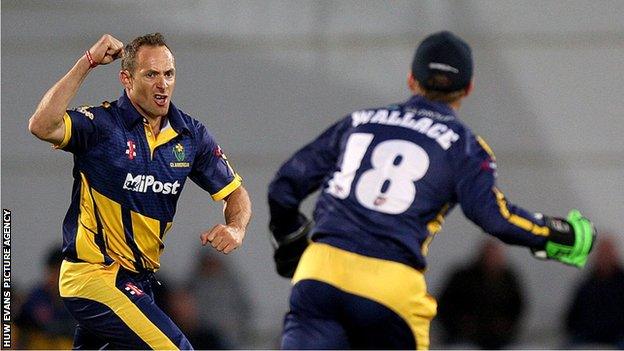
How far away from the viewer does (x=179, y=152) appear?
5945 millimetres

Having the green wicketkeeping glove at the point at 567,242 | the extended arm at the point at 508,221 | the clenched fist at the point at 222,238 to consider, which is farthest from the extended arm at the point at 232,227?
the green wicketkeeping glove at the point at 567,242

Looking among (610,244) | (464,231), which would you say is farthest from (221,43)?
(610,244)

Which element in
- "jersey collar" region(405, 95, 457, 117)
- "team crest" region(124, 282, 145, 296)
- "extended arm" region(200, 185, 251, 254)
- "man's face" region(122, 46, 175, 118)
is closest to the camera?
"jersey collar" region(405, 95, 457, 117)

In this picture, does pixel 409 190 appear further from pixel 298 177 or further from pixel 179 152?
pixel 179 152

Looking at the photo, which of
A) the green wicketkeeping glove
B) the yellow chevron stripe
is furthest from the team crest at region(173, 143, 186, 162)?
the green wicketkeeping glove

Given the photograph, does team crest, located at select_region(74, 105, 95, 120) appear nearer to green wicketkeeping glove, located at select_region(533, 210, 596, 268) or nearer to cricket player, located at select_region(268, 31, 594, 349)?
cricket player, located at select_region(268, 31, 594, 349)

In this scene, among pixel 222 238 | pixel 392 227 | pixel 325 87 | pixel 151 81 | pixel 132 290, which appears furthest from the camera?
pixel 325 87

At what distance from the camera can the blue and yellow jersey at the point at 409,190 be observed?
4.94 metres

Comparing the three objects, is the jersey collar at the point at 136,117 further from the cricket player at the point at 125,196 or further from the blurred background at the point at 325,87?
the blurred background at the point at 325,87

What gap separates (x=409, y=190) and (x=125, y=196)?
5.06 feet

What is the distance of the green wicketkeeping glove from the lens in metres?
5.05

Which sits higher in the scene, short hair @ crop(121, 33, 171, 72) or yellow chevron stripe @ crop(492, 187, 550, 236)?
short hair @ crop(121, 33, 171, 72)

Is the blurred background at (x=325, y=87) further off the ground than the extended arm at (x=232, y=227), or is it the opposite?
the extended arm at (x=232, y=227)

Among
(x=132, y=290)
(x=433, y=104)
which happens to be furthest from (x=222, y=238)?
(x=433, y=104)
